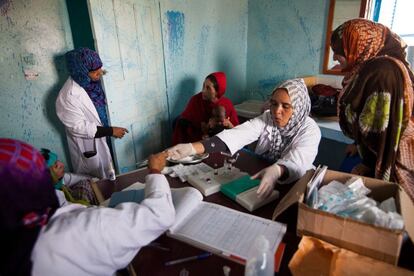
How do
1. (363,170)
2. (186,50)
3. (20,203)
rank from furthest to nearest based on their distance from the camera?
1. (186,50)
2. (363,170)
3. (20,203)

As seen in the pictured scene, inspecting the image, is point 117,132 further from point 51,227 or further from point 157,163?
point 51,227

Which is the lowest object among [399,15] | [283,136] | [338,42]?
[283,136]

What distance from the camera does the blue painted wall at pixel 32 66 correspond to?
183 cm

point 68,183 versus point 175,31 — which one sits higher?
point 175,31

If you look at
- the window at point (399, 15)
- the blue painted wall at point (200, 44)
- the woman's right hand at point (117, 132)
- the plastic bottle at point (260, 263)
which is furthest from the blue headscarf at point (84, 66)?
the window at point (399, 15)

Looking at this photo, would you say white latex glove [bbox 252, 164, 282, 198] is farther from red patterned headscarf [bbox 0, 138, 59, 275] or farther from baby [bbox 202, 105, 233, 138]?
baby [bbox 202, 105, 233, 138]

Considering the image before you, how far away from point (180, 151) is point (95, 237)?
0.80 metres

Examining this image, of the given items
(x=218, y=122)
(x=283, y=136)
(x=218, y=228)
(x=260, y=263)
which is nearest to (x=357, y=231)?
(x=260, y=263)

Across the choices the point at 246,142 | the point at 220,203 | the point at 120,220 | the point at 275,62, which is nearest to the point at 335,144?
the point at 275,62

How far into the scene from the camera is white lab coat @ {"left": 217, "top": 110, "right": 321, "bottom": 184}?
1.31m

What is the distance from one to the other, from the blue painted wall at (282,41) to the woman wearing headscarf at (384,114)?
1.54 m

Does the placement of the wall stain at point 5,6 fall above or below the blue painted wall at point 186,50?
above

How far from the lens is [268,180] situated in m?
1.12

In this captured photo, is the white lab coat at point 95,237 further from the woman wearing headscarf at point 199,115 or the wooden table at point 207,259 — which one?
the woman wearing headscarf at point 199,115
